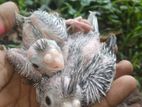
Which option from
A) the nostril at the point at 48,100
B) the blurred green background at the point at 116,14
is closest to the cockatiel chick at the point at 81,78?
the nostril at the point at 48,100

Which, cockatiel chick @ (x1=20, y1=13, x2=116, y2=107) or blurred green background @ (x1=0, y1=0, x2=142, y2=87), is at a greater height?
cockatiel chick @ (x1=20, y1=13, x2=116, y2=107)

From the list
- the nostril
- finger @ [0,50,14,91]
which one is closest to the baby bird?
the nostril

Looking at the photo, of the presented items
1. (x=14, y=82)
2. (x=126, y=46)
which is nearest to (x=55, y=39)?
(x=14, y=82)

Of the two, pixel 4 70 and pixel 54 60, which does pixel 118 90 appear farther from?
pixel 4 70

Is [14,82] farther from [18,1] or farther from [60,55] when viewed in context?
[18,1]

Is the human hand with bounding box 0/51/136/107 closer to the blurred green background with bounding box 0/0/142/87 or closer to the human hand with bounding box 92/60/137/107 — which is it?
the human hand with bounding box 92/60/137/107

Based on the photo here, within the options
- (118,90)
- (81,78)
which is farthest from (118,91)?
(81,78)
